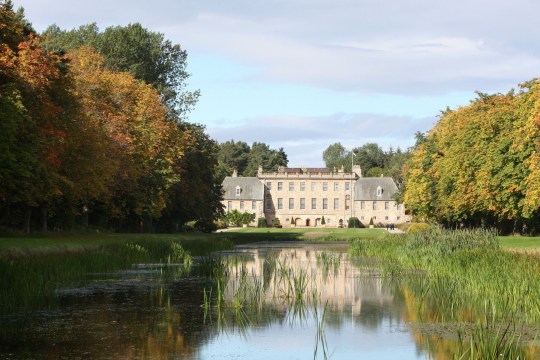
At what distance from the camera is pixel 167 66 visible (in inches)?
3388

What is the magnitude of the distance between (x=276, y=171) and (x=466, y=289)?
13376 cm

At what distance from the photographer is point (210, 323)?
18984 millimetres

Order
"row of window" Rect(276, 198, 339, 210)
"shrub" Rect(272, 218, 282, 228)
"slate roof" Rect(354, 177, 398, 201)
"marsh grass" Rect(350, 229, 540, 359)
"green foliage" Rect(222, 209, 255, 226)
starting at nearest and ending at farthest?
"marsh grass" Rect(350, 229, 540, 359) < "green foliage" Rect(222, 209, 255, 226) < "shrub" Rect(272, 218, 282, 228) < "slate roof" Rect(354, 177, 398, 201) < "row of window" Rect(276, 198, 339, 210)

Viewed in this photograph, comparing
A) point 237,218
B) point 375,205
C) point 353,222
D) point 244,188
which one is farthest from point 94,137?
point 375,205

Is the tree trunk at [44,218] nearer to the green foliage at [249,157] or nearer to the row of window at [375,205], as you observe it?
the row of window at [375,205]

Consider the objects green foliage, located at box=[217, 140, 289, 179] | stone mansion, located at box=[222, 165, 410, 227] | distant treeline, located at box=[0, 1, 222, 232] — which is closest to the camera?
distant treeline, located at box=[0, 1, 222, 232]

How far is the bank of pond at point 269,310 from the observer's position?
1577 centimetres

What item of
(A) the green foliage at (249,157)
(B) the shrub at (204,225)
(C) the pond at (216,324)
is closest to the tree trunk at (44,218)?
(C) the pond at (216,324)

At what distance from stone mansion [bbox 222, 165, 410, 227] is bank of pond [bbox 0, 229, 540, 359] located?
362 feet

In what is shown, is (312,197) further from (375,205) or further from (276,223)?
(276,223)

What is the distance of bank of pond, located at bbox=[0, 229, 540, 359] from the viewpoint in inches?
621

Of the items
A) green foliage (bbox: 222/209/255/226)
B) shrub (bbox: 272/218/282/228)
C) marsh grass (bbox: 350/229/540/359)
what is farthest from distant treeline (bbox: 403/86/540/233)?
shrub (bbox: 272/218/282/228)

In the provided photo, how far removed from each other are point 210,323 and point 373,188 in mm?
127037

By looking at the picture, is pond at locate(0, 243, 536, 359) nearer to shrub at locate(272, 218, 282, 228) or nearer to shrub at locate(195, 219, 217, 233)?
shrub at locate(195, 219, 217, 233)
